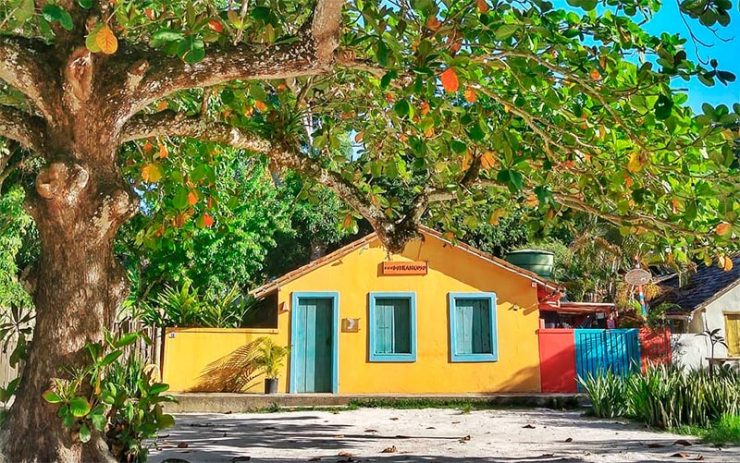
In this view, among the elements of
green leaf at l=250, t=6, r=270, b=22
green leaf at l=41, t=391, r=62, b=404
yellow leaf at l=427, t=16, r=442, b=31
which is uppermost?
yellow leaf at l=427, t=16, r=442, b=31

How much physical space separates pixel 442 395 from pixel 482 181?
9.16 metres

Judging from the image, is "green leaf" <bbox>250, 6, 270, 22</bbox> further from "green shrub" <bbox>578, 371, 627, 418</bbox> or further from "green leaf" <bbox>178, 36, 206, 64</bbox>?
"green shrub" <bbox>578, 371, 627, 418</bbox>

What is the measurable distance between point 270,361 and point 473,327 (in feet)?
16.7

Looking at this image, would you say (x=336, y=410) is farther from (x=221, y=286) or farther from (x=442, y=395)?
(x=221, y=286)

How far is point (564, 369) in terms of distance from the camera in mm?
15516

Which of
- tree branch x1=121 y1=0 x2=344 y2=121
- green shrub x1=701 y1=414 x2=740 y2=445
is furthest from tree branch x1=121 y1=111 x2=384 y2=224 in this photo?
green shrub x1=701 y1=414 x2=740 y2=445

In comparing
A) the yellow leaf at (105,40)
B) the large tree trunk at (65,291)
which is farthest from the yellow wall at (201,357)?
the yellow leaf at (105,40)

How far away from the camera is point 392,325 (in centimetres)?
1567

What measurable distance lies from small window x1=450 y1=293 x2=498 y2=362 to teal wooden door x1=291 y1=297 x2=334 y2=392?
3.07 metres

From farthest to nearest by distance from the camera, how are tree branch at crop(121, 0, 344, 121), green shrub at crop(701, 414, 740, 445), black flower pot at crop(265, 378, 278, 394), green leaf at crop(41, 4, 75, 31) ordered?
black flower pot at crop(265, 378, 278, 394) < green shrub at crop(701, 414, 740, 445) < tree branch at crop(121, 0, 344, 121) < green leaf at crop(41, 4, 75, 31)

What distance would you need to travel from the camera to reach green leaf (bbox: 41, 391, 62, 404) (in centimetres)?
384

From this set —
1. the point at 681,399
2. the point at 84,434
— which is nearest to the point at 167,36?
the point at 84,434

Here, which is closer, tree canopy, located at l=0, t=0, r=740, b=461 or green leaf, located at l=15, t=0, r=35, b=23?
green leaf, located at l=15, t=0, r=35, b=23

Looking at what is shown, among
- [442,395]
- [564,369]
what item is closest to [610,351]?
[564,369]
